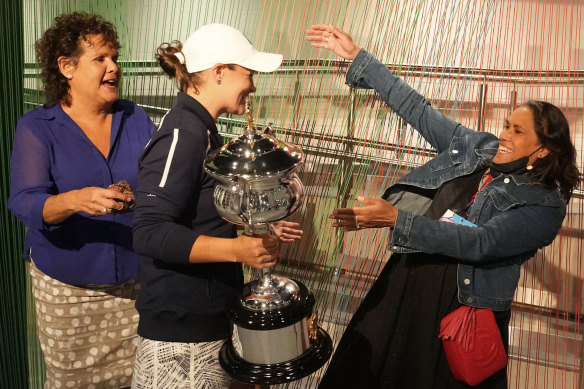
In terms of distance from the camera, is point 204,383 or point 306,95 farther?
point 306,95

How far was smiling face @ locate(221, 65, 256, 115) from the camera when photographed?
5.47 feet

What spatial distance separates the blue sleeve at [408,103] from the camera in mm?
2000

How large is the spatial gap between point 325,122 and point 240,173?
44.5 inches

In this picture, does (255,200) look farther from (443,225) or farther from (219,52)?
(443,225)

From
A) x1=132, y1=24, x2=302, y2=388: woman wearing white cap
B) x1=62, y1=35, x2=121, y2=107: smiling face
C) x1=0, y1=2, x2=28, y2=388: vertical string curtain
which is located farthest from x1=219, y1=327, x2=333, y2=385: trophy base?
x1=0, y1=2, x2=28, y2=388: vertical string curtain

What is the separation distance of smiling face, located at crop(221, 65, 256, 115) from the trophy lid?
0.11m

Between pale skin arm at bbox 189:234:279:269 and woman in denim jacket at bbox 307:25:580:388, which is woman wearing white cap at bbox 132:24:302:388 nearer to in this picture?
pale skin arm at bbox 189:234:279:269

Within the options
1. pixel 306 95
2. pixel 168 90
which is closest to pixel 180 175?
pixel 306 95

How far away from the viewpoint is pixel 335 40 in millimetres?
2088

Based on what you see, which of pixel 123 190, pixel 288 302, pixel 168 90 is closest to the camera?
pixel 288 302

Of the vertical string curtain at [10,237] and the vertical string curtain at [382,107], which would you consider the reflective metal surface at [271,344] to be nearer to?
the vertical string curtain at [382,107]

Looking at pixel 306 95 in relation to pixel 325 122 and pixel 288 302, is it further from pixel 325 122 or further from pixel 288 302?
pixel 288 302

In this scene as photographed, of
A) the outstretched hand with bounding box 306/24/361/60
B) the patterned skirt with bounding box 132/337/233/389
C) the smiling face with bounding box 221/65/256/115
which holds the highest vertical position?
the outstretched hand with bounding box 306/24/361/60

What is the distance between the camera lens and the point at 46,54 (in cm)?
221
